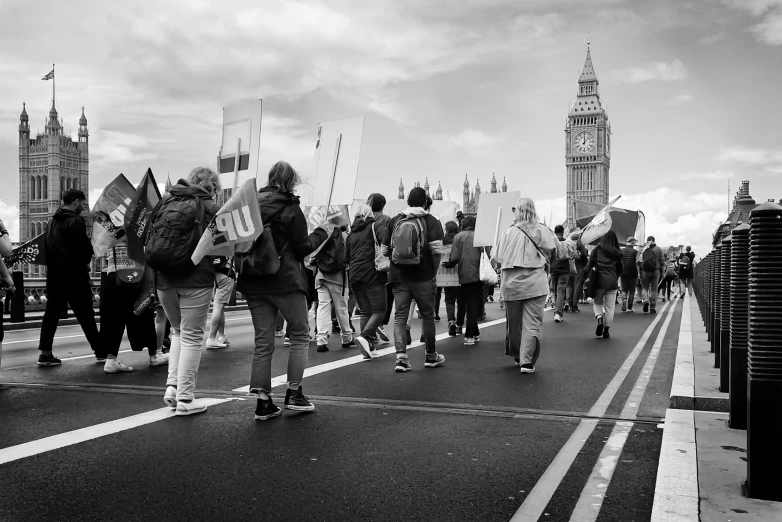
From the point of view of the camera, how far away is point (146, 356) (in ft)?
30.1

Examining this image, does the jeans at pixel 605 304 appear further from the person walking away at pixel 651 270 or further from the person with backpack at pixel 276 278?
the person with backpack at pixel 276 278

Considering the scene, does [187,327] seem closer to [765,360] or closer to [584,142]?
[765,360]

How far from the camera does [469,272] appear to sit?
10.5 meters

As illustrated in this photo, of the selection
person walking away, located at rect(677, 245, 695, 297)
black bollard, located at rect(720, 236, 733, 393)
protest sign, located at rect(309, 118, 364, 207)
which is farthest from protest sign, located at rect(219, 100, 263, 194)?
person walking away, located at rect(677, 245, 695, 297)

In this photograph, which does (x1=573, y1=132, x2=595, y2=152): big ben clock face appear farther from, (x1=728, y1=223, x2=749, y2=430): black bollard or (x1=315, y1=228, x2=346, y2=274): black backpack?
(x1=728, y1=223, x2=749, y2=430): black bollard

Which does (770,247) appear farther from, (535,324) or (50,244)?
(50,244)

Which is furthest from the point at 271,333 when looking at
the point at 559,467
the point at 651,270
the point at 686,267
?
the point at 686,267

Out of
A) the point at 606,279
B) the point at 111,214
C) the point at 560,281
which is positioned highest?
the point at 111,214

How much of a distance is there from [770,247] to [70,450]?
13.1 ft

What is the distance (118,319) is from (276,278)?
336cm

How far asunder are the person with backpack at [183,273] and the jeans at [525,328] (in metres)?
3.48

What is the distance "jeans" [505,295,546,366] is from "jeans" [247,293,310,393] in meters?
2.92

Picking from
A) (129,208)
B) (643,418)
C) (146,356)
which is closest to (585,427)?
(643,418)

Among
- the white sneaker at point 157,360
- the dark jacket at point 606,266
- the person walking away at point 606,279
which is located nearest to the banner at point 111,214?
the white sneaker at point 157,360
